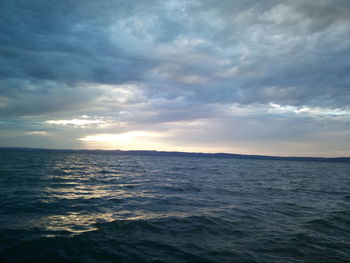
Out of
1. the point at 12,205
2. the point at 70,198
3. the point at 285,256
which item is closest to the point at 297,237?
the point at 285,256

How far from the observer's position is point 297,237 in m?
8.78

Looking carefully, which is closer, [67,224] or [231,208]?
[67,224]

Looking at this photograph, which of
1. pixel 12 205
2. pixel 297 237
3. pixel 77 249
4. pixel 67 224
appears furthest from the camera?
pixel 12 205

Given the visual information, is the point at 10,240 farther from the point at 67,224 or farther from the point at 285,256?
the point at 285,256

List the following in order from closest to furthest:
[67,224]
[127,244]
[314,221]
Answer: [127,244]
[67,224]
[314,221]

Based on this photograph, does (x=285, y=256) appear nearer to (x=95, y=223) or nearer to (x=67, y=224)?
(x=95, y=223)

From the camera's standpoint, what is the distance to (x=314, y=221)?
11.2 m

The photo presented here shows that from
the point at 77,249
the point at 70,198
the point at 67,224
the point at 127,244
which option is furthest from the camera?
the point at 70,198

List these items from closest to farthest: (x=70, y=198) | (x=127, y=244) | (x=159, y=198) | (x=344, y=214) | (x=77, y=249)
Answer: (x=77, y=249) → (x=127, y=244) → (x=344, y=214) → (x=70, y=198) → (x=159, y=198)

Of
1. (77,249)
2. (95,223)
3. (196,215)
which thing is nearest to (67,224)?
(95,223)

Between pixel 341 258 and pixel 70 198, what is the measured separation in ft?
53.1

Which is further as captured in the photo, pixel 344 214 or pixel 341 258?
pixel 344 214

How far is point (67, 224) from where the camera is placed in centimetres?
938

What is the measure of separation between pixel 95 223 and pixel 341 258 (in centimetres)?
1058
